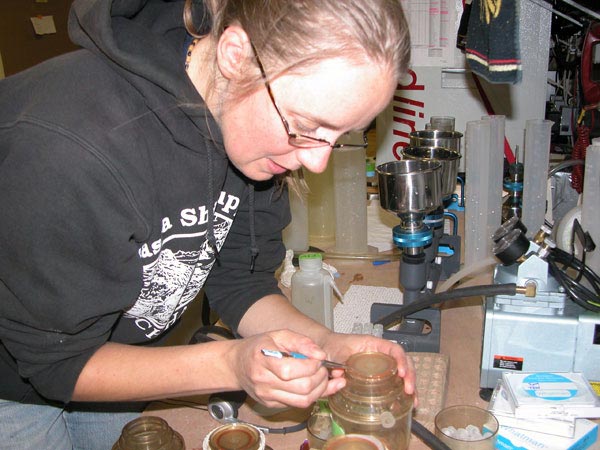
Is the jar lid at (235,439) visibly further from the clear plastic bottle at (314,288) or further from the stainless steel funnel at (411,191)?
the stainless steel funnel at (411,191)

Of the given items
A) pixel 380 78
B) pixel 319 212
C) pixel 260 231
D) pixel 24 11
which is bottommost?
pixel 319 212

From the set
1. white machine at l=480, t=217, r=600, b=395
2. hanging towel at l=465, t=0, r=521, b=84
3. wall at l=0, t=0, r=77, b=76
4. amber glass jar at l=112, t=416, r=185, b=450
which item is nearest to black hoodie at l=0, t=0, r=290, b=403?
amber glass jar at l=112, t=416, r=185, b=450

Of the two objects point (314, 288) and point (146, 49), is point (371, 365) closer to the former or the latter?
point (314, 288)

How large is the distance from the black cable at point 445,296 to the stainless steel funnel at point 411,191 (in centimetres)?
18

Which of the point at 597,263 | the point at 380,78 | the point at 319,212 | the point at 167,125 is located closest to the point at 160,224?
the point at 167,125

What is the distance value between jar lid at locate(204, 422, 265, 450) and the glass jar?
0.12 m

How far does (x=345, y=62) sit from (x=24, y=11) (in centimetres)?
302

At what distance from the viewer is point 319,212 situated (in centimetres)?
185

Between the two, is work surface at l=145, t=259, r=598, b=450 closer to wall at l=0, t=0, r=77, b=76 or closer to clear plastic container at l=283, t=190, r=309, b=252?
clear plastic container at l=283, t=190, r=309, b=252

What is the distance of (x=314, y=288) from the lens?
126cm

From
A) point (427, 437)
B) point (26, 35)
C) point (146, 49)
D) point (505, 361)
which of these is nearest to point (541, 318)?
point (505, 361)

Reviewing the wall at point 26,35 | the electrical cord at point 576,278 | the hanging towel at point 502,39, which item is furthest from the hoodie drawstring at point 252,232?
the wall at point 26,35

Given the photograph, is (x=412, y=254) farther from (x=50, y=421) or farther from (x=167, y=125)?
(x=50, y=421)

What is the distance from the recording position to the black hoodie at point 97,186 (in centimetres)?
70
